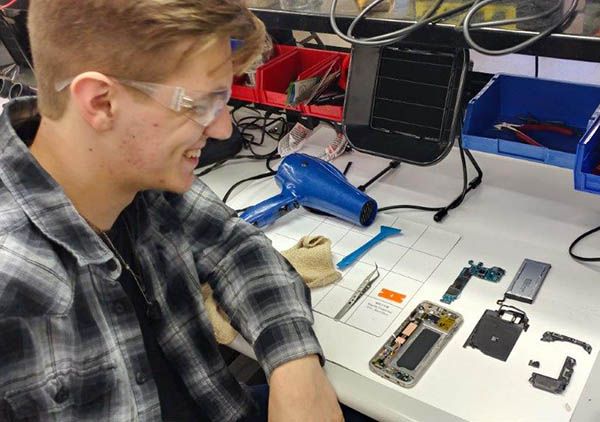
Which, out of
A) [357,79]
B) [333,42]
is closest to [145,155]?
[357,79]

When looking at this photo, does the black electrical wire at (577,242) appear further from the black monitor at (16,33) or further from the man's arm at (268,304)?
the black monitor at (16,33)

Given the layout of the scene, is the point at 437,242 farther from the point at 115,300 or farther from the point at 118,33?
the point at 118,33

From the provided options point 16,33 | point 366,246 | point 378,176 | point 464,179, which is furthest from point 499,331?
point 16,33

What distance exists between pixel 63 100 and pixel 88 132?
49 mm

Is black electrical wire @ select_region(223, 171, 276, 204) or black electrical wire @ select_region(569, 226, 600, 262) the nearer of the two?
black electrical wire @ select_region(569, 226, 600, 262)

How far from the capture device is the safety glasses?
2.43 ft

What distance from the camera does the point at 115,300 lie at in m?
0.86

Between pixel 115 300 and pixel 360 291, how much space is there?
43 cm

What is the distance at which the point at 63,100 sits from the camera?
2.47 feet

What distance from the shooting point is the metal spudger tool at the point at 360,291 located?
3.37ft

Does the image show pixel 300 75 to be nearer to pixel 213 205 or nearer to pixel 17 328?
pixel 213 205

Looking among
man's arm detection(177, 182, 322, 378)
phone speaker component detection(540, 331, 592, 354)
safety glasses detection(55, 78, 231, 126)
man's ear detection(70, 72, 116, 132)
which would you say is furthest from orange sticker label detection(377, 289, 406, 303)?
man's ear detection(70, 72, 116, 132)

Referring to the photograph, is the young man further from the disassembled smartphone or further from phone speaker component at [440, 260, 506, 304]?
phone speaker component at [440, 260, 506, 304]

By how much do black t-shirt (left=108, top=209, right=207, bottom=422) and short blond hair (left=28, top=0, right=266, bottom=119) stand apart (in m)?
0.25
